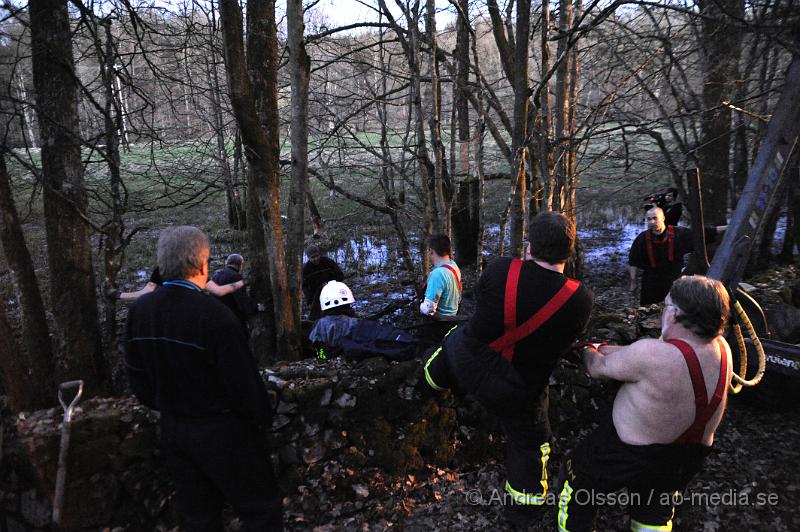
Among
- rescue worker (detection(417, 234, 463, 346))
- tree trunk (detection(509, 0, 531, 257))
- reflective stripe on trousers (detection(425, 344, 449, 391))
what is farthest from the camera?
A: tree trunk (detection(509, 0, 531, 257))

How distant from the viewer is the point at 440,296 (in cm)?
471

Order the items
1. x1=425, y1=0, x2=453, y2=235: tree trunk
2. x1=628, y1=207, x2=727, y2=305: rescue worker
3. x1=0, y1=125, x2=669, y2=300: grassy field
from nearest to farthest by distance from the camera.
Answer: x1=628, y1=207, x2=727, y2=305: rescue worker < x1=425, y1=0, x2=453, y2=235: tree trunk < x1=0, y1=125, x2=669, y2=300: grassy field

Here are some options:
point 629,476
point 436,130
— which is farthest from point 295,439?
point 436,130

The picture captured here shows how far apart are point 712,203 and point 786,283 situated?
117 inches

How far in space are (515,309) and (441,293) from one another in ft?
7.06

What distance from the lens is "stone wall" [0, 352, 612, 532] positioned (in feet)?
9.23

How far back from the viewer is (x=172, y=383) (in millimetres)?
2328

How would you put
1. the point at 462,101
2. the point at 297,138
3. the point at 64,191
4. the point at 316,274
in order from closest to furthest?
the point at 64,191, the point at 297,138, the point at 316,274, the point at 462,101

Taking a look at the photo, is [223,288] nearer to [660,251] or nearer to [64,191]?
[64,191]

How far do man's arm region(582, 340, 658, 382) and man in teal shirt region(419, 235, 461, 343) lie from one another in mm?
2184

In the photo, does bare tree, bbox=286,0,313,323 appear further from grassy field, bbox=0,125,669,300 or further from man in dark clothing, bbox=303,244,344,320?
grassy field, bbox=0,125,669,300

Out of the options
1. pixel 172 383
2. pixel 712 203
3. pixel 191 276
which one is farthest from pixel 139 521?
pixel 712 203

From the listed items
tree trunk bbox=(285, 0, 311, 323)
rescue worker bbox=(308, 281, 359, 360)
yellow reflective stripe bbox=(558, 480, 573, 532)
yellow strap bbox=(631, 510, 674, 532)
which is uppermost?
tree trunk bbox=(285, 0, 311, 323)

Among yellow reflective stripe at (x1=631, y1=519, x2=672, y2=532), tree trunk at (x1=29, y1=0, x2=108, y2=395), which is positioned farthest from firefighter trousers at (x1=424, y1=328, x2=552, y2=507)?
tree trunk at (x1=29, y1=0, x2=108, y2=395)
